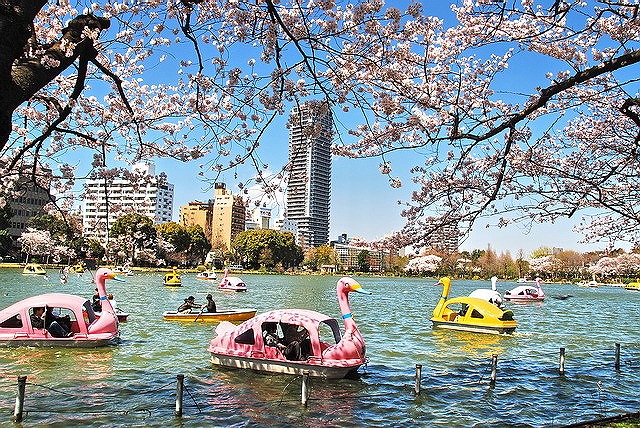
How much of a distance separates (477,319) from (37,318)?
16383 mm

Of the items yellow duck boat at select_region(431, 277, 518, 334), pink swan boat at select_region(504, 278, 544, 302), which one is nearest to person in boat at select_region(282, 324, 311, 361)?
yellow duck boat at select_region(431, 277, 518, 334)

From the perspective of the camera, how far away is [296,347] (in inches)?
535

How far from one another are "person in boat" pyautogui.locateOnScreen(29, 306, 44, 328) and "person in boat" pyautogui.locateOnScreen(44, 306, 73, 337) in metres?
0.13

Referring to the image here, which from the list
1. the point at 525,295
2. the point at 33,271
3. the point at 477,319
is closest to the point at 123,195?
the point at 477,319

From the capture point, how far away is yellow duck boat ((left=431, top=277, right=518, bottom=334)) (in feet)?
75.9

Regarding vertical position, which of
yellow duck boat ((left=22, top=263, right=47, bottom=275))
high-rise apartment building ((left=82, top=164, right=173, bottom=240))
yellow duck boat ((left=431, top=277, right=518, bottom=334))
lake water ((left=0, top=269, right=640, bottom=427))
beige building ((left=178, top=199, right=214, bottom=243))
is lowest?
lake water ((left=0, top=269, right=640, bottom=427))

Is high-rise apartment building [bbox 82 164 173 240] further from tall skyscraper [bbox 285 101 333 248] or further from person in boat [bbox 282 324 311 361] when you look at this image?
person in boat [bbox 282 324 311 361]

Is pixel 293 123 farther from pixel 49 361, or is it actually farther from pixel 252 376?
pixel 49 361

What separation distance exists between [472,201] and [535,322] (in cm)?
2377

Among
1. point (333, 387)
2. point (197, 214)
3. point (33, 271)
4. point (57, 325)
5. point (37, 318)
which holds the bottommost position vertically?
point (333, 387)

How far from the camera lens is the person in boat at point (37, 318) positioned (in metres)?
16.5

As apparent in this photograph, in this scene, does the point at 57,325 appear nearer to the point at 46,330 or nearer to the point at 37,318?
the point at 46,330

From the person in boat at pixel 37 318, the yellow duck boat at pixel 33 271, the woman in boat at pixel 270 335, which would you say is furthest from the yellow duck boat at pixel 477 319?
the yellow duck boat at pixel 33 271

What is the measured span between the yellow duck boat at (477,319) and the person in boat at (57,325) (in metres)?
15.0
